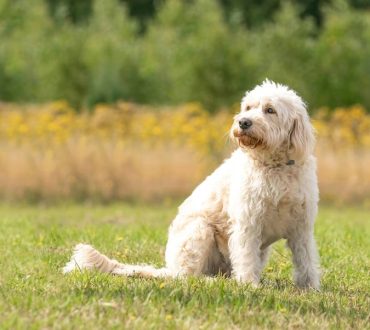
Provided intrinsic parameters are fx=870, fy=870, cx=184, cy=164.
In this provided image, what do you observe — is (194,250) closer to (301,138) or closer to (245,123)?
(245,123)

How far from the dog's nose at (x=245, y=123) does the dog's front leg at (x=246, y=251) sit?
0.72 m

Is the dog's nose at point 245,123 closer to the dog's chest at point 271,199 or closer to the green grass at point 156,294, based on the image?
the dog's chest at point 271,199

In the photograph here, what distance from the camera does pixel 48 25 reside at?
27703 mm

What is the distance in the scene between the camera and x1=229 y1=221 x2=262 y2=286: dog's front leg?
6469 mm

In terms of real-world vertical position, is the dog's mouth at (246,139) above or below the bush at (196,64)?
above

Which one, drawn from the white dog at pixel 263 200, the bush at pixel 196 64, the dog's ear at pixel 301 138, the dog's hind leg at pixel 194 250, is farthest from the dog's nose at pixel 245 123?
the bush at pixel 196 64

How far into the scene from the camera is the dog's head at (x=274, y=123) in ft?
20.8

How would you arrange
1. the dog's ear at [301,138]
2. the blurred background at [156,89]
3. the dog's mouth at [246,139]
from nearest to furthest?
the dog's mouth at [246,139], the dog's ear at [301,138], the blurred background at [156,89]

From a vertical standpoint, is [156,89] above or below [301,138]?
below

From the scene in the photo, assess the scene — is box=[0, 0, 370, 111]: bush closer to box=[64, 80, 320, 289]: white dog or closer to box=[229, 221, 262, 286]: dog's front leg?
box=[64, 80, 320, 289]: white dog

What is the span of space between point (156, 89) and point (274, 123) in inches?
746

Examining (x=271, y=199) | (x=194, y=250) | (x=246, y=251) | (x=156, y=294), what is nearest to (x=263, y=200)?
(x=271, y=199)

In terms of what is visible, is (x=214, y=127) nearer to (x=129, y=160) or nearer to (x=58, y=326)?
(x=129, y=160)

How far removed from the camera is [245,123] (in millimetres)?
6348
